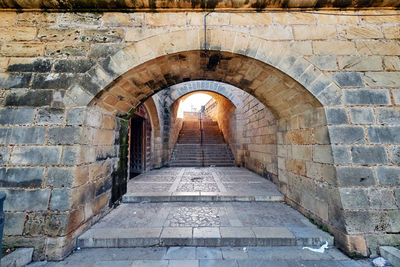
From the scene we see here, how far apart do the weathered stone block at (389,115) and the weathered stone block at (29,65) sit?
490cm

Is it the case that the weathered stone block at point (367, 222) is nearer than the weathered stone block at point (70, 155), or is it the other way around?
the weathered stone block at point (367, 222)

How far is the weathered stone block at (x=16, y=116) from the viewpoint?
2127 millimetres

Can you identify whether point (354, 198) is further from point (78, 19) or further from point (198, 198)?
point (78, 19)

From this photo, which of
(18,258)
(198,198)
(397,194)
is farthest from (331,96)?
(18,258)

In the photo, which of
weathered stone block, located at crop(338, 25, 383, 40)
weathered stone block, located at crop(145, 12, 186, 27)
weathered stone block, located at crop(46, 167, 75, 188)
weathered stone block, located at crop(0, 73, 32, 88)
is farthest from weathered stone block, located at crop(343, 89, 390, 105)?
weathered stone block, located at crop(0, 73, 32, 88)

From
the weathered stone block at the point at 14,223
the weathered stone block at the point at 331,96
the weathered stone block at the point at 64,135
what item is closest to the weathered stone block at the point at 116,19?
the weathered stone block at the point at 64,135

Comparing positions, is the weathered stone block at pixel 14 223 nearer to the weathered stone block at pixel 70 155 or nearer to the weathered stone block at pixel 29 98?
the weathered stone block at pixel 70 155

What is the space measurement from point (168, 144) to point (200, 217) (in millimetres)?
6151

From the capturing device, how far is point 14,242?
1.91 m

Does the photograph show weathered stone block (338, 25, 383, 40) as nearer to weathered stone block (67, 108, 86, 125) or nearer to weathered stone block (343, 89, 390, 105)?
weathered stone block (343, 89, 390, 105)

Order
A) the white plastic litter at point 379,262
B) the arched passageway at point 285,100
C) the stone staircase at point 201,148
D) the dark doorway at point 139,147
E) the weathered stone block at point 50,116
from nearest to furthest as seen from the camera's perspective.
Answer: the white plastic litter at point 379,262 → the weathered stone block at point 50,116 → the arched passageway at point 285,100 → the dark doorway at point 139,147 → the stone staircase at point 201,148

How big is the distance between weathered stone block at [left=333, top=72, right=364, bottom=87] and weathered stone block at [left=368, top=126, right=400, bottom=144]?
0.69 m

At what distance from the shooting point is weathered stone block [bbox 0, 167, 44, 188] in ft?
6.62

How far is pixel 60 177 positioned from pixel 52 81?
4.62 ft
